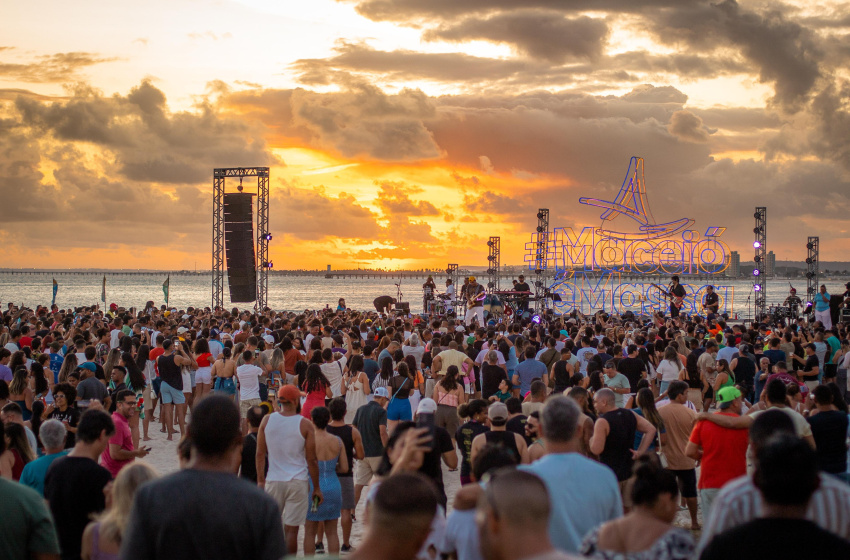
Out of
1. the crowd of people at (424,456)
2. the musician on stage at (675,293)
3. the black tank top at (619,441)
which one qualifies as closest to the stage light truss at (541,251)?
the musician on stage at (675,293)

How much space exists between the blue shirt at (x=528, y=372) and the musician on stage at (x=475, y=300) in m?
13.2

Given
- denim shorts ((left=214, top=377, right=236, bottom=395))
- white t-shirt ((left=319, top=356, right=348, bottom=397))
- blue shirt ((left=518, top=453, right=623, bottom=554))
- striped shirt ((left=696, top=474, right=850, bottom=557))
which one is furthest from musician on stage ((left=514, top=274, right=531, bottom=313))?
striped shirt ((left=696, top=474, right=850, bottom=557))

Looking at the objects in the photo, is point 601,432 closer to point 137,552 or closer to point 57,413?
point 137,552

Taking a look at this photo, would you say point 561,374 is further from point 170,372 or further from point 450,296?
point 450,296

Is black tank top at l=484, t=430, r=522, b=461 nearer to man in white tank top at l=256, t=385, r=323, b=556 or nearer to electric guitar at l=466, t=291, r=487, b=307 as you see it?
man in white tank top at l=256, t=385, r=323, b=556

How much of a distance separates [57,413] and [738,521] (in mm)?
6463

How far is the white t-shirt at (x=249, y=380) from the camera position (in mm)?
9820

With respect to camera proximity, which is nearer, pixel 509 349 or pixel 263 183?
pixel 509 349

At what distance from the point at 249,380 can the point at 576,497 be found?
7.05m

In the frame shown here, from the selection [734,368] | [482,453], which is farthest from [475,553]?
[734,368]

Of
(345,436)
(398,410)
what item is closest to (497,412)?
(345,436)

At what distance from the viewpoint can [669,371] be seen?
9719 millimetres

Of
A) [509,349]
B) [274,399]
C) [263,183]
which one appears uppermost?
[263,183]

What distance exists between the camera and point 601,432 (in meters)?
5.96
